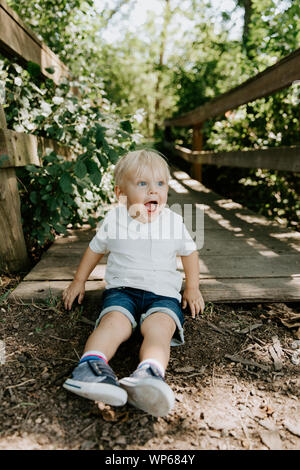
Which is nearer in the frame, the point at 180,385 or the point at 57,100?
the point at 180,385

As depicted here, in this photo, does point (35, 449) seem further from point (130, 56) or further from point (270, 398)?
point (130, 56)

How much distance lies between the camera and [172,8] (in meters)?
16.7

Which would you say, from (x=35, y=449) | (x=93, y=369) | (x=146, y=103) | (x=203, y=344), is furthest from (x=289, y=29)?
(x=146, y=103)

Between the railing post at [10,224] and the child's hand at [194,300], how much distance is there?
3.71ft

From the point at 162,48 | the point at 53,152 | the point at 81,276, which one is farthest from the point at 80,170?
the point at 162,48

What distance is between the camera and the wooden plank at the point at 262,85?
2592mm

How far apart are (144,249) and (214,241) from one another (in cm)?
131

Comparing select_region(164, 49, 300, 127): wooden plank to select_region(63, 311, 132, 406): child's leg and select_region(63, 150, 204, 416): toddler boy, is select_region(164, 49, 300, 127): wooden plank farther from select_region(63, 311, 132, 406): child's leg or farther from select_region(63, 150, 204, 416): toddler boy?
select_region(63, 311, 132, 406): child's leg

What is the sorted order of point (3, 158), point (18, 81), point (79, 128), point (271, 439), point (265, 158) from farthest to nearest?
point (265, 158)
point (79, 128)
point (18, 81)
point (3, 158)
point (271, 439)

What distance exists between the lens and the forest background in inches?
91.6

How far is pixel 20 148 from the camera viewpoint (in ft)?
6.99

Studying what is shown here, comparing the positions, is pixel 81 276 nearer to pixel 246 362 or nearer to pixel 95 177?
pixel 95 177

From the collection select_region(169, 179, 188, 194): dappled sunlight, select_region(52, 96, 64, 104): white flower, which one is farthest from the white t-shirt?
select_region(169, 179, 188, 194): dappled sunlight

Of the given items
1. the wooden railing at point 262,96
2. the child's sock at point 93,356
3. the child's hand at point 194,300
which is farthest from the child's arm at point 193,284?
the wooden railing at point 262,96
